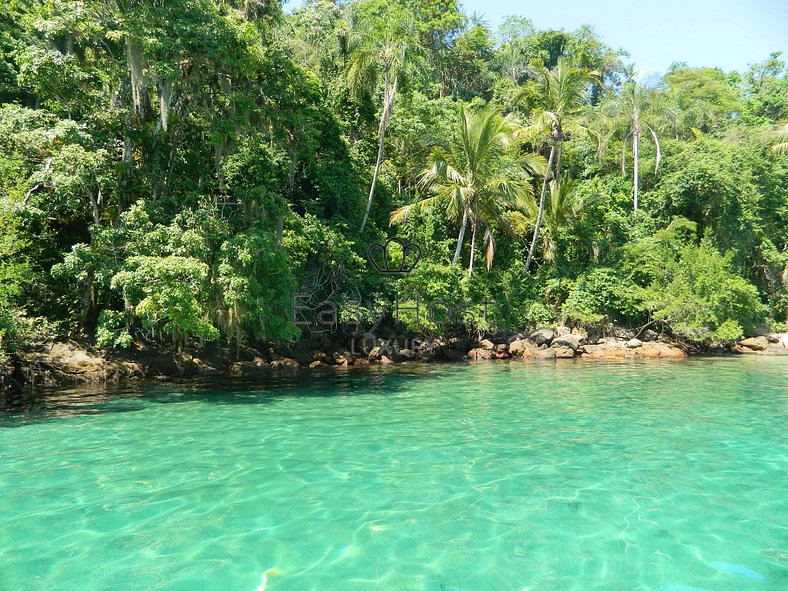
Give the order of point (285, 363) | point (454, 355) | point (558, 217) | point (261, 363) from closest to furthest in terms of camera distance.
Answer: point (261, 363)
point (285, 363)
point (454, 355)
point (558, 217)

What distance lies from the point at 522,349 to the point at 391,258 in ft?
20.9

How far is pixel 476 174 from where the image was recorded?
68.9ft

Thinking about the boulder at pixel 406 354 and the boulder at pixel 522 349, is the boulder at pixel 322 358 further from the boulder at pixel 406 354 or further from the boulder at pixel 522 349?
the boulder at pixel 522 349

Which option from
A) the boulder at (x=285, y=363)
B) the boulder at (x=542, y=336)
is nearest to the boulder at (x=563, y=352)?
the boulder at (x=542, y=336)

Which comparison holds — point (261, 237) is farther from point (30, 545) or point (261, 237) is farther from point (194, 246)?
point (30, 545)

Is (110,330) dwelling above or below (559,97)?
below

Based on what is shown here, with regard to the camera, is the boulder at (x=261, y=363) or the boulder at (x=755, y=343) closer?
the boulder at (x=261, y=363)

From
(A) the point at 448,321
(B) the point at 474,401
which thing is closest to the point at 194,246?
(B) the point at 474,401

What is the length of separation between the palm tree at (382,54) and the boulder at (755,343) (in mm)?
17888

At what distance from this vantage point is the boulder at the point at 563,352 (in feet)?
67.1

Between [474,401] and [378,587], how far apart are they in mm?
7486

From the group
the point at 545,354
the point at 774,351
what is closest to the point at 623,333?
the point at 545,354

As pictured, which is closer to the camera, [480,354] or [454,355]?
[454,355]

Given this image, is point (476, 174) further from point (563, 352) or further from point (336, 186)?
point (563, 352)
